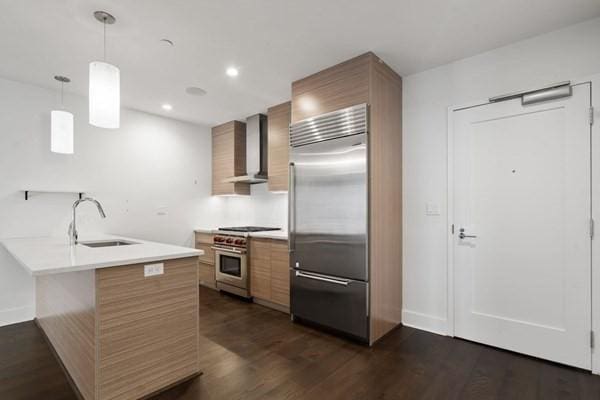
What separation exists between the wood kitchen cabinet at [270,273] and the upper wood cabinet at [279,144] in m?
0.80

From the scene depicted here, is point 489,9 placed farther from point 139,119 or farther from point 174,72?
point 139,119

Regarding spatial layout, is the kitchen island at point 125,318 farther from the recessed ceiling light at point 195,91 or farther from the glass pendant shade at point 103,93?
the recessed ceiling light at point 195,91

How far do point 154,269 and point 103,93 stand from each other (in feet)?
4.17

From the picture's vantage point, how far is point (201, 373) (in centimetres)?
214

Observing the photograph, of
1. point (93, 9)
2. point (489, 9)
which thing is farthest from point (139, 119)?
point (489, 9)

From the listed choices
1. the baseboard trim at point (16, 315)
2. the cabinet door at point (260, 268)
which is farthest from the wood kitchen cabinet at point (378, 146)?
the baseboard trim at point (16, 315)

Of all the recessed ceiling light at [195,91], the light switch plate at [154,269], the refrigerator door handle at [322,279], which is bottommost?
the refrigerator door handle at [322,279]

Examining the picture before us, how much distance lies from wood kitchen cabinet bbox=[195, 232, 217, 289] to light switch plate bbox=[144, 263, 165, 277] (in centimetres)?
253

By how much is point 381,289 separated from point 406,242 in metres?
0.66

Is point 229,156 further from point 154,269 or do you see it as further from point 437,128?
point 437,128

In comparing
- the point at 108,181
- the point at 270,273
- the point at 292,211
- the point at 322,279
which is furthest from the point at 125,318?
the point at 108,181

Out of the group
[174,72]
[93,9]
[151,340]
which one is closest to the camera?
[151,340]

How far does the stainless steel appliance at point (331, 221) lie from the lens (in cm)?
262

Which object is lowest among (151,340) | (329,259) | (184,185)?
(151,340)
